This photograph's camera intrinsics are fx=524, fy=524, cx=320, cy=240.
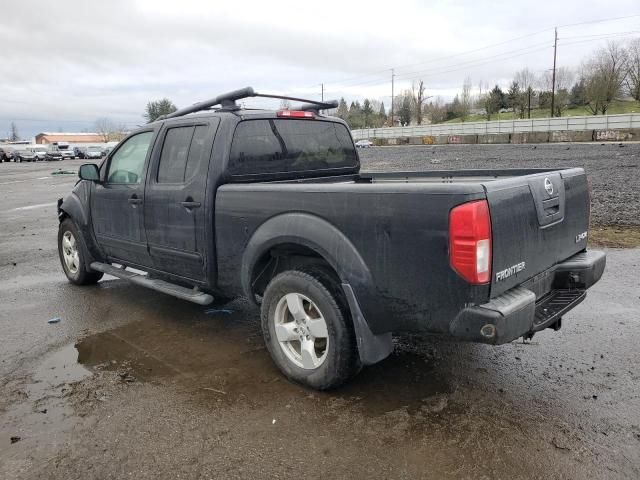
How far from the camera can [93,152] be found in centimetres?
6247

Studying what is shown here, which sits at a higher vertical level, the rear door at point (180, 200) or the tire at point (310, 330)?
the rear door at point (180, 200)

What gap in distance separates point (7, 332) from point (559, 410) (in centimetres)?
469

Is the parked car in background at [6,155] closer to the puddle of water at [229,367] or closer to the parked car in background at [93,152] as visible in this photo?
the parked car in background at [93,152]

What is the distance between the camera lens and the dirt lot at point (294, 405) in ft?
9.14

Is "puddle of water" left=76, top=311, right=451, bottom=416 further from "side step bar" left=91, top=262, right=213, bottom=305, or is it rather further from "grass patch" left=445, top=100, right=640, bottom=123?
"grass patch" left=445, top=100, right=640, bottom=123

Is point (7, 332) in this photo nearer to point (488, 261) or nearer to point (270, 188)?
point (270, 188)

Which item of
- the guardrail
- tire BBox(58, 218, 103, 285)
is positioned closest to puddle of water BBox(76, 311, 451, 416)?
tire BBox(58, 218, 103, 285)

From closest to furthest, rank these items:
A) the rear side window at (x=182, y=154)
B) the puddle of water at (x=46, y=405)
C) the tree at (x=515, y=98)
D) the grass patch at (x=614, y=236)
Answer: the puddle of water at (x=46, y=405), the rear side window at (x=182, y=154), the grass patch at (x=614, y=236), the tree at (x=515, y=98)

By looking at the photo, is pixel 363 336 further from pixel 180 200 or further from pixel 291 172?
pixel 180 200

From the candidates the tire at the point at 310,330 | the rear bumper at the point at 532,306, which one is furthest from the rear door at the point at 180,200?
the rear bumper at the point at 532,306

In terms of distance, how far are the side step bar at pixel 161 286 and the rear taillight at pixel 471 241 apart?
2.32m

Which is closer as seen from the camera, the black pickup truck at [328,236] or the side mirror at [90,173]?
the black pickup truck at [328,236]

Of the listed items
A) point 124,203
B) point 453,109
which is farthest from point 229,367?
point 453,109

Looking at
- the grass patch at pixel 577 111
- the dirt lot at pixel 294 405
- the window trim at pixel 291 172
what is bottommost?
the dirt lot at pixel 294 405
